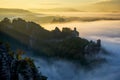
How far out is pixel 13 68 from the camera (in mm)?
62250

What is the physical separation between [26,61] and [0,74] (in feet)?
27.3

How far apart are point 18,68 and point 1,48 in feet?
13.4

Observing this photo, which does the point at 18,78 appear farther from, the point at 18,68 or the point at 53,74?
the point at 53,74

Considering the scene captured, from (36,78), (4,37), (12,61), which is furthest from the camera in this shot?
(4,37)

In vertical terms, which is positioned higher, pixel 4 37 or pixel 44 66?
pixel 4 37

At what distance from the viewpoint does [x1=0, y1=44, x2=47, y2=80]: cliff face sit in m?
59.2

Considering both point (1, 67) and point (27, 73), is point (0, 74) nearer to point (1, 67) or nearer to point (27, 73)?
point (1, 67)

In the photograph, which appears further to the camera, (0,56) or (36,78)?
(36,78)

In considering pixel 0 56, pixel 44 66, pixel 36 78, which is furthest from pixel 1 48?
pixel 44 66

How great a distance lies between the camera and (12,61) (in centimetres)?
6262

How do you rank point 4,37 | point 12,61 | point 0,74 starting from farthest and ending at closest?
point 4,37 < point 12,61 < point 0,74

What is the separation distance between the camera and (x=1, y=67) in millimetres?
58844

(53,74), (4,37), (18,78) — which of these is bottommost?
(53,74)

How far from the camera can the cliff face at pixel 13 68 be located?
59.2 meters
